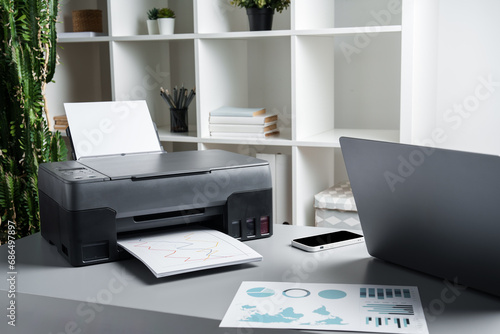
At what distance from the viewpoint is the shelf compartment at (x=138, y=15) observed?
2662mm

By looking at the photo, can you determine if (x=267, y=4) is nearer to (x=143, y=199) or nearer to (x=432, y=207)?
(x=143, y=199)

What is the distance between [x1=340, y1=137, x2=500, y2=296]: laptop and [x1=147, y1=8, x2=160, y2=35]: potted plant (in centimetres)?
176

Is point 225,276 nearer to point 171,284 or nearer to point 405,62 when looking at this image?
point 171,284

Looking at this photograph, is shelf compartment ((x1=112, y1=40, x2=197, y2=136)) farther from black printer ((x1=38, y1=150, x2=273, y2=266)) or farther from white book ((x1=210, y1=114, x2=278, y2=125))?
black printer ((x1=38, y1=150, x2=273, y2=266))

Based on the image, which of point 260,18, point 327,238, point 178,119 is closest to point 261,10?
point 260,18

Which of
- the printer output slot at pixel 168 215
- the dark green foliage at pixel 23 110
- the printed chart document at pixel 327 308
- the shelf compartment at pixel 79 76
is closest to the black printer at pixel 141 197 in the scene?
the printer output slot at pixel 168 215

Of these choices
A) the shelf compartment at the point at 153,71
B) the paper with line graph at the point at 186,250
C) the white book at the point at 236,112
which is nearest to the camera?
the paper with line graph at the point at 186,250

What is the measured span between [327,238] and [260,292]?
0.37 m

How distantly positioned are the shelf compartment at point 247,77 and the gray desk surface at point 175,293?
52.8 inches

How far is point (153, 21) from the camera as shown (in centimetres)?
267

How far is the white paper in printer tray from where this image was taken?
5.36 feet

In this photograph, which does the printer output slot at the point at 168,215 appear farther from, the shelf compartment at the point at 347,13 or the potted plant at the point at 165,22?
the potted plant at the point at 165,22

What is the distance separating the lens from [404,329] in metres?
0.90

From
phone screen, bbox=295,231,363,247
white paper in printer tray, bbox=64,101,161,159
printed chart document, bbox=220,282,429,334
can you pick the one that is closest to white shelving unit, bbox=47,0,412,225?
white paper in printer tray, bbox=64,101,161,159
